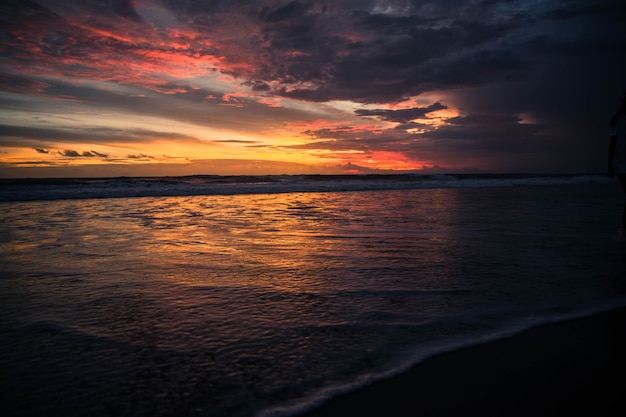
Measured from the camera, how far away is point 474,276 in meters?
3.90

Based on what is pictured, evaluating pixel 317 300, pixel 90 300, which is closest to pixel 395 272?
pixel 317 300

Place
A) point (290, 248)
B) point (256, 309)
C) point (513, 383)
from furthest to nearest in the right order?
point (290, 248) < point (256, 309) < point (513, 383)

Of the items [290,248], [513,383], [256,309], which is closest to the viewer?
[513,383]

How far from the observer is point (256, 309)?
9.57 feet

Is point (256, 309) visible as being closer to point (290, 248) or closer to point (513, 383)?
point (513, 383)

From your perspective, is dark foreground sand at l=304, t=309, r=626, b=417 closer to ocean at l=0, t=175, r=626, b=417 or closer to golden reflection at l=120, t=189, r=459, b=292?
ocean at l=0, t=175, r=626, b=417

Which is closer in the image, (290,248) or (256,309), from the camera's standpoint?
(256,309)

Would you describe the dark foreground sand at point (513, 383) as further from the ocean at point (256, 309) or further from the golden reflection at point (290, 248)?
the golden reflection at point (290, 248)

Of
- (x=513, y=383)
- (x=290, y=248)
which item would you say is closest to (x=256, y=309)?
(x=513, y=383)

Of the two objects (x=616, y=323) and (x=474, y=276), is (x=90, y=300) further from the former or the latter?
(x=616, y=323)

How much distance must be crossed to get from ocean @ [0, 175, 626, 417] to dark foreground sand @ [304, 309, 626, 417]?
0.36 ft

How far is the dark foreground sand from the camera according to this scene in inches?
68.7

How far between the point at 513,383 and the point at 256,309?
1835 mm

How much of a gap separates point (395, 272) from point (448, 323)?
1403mm
